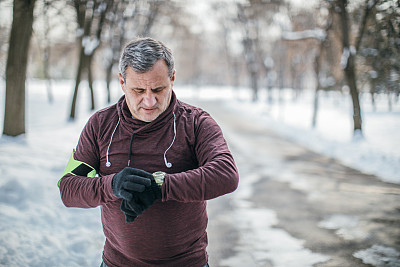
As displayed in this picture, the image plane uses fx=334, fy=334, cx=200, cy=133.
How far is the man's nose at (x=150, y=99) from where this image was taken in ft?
5.73

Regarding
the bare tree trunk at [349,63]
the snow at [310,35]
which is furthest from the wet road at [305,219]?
the snow at [310,35]

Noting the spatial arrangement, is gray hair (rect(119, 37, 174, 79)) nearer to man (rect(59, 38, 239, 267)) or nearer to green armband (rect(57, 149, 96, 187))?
man (rect(59, 38, 239, 267))

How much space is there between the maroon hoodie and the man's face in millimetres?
44

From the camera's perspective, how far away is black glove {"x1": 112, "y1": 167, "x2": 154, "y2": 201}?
1472 millimetres

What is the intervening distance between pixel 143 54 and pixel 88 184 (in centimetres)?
70

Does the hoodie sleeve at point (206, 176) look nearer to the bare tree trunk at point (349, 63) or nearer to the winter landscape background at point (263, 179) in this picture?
the winter landscape background at point (263, 179)

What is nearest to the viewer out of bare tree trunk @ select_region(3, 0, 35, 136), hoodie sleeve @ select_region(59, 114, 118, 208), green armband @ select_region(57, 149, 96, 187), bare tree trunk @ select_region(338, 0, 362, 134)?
hoodie sleeve @ select_region(59, 114, 118, 208)

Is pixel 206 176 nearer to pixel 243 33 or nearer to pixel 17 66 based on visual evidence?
pixel 17 66

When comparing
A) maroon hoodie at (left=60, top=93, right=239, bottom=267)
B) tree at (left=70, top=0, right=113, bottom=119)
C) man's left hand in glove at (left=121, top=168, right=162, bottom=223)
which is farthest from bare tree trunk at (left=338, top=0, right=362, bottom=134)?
man's left hand in glove at (left=121, top=168, right=162, bottom=223)

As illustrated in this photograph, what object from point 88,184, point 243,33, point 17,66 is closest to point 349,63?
point 17,66

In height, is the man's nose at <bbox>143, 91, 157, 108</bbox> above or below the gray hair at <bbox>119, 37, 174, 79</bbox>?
below

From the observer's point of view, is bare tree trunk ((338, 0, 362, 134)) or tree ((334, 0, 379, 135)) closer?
tree ((334, 0, 379, 135))

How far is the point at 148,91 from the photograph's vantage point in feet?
5.71

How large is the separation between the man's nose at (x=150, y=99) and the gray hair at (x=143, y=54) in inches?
5.1
